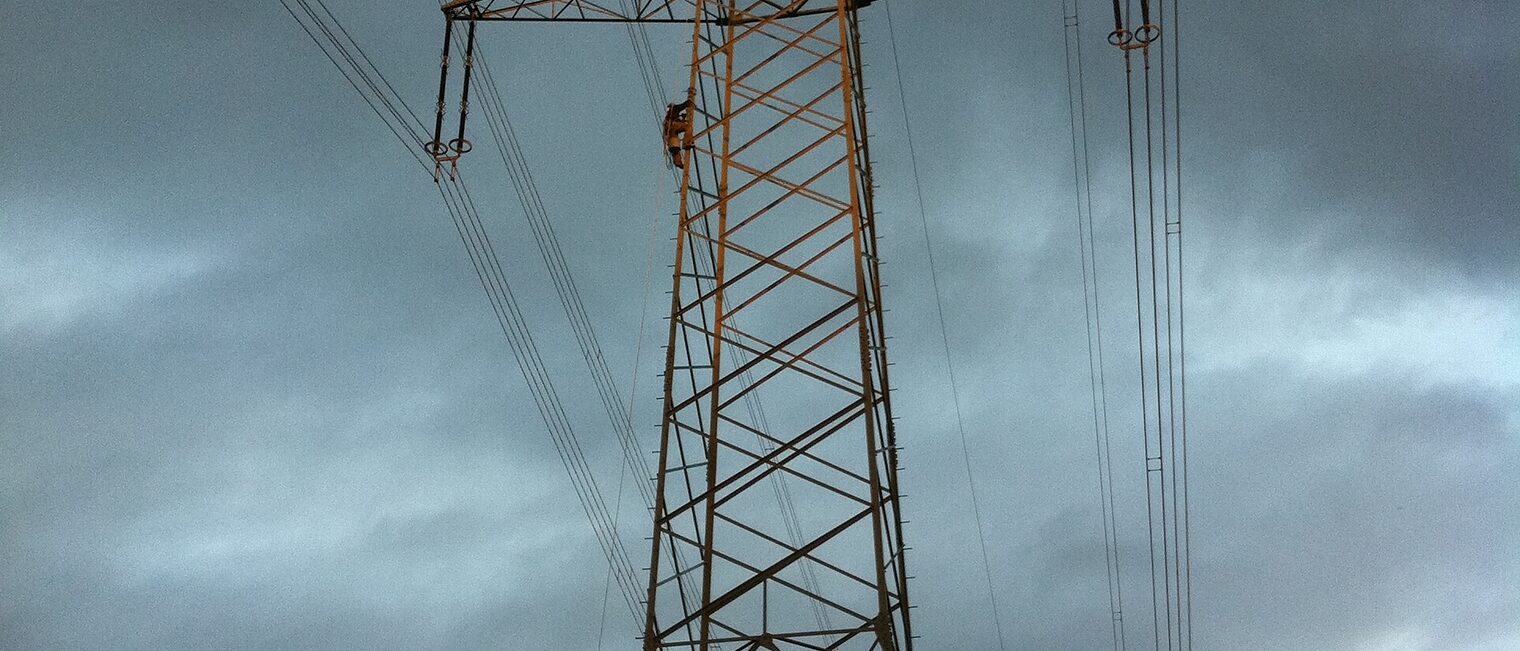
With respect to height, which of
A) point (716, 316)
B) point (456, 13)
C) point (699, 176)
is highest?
point (456, 13)

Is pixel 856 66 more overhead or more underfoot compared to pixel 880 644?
more overhead

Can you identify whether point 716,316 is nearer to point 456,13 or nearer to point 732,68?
point 732,68

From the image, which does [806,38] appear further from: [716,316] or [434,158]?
[434,158]

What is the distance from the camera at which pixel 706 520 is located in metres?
18.8

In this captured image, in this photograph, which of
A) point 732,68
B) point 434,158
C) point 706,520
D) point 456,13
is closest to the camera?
point 706,520

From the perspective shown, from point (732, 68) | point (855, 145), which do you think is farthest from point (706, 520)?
point (732, 68)

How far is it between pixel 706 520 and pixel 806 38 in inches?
326

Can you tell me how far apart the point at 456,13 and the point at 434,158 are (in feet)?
10.9

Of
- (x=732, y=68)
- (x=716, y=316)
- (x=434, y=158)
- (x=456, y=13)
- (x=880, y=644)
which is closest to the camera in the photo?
(x=880, y=644)

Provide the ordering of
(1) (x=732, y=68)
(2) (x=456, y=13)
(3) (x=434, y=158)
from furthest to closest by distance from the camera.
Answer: (2) (x=456, y=13), (3) (x=434, y=158), (1) (x=732, y=68)

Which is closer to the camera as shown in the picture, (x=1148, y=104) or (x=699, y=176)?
(x=1148, y=104)

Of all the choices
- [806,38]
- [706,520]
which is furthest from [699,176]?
[706,520]

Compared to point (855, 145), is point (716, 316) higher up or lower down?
lower down

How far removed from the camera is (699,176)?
23281mm
